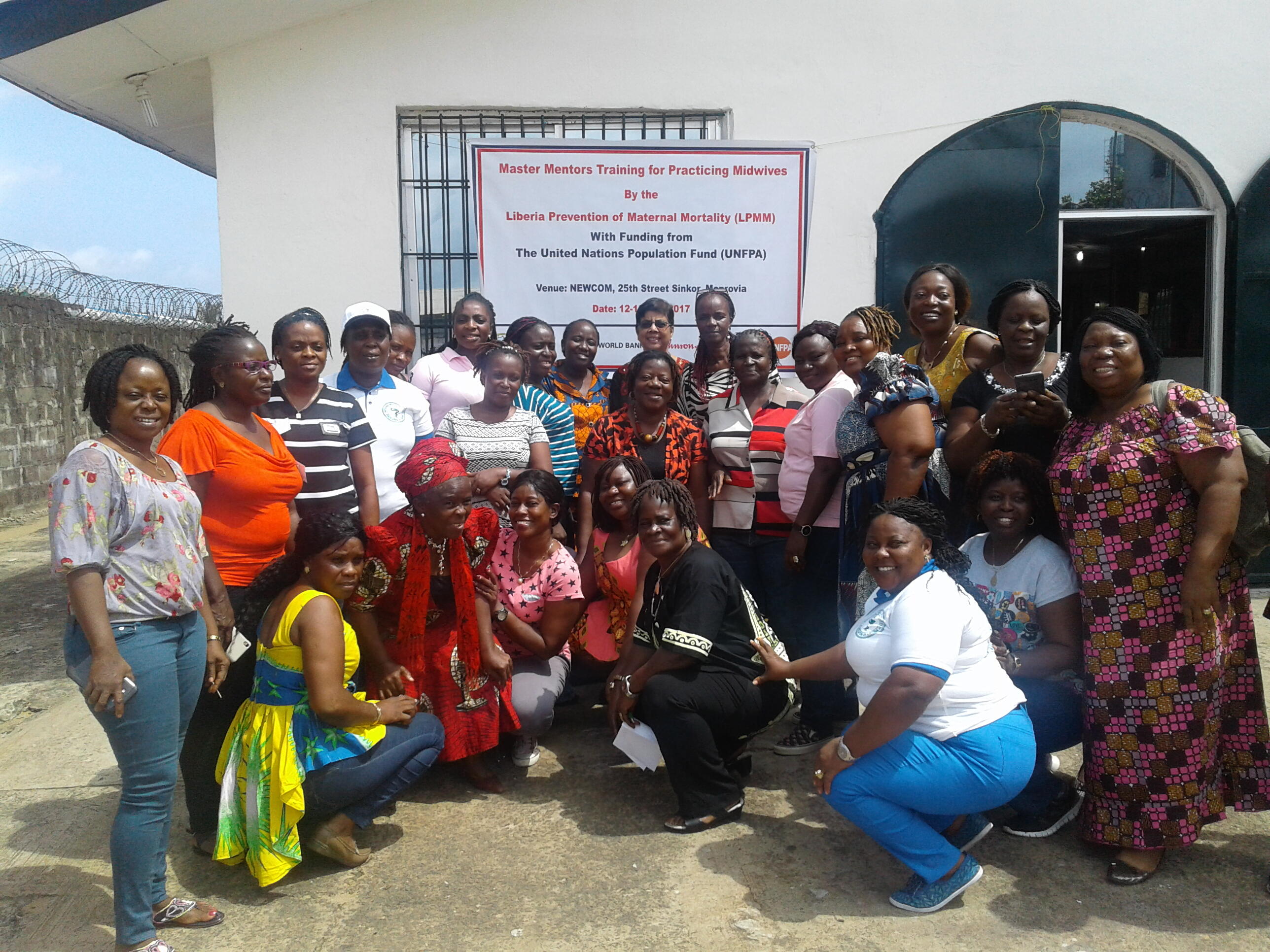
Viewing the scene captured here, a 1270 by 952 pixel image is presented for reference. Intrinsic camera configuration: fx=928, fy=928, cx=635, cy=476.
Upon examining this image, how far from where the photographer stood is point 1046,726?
3.05 meters

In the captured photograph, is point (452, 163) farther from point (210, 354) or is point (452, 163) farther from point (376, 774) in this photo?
point (376, 774)

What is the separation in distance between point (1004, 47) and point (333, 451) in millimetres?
4444

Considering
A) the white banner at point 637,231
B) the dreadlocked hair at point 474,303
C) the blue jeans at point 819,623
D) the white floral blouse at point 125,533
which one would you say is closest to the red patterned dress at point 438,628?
the white floral blouse at point 125,533

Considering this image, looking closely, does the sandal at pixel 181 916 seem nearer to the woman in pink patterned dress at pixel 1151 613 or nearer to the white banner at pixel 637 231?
the woman in pink patterned dress at pixel 1151 613

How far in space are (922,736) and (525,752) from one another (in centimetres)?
165

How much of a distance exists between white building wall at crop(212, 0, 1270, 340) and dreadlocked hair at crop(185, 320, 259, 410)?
2194 mm

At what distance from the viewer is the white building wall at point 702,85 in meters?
5.28

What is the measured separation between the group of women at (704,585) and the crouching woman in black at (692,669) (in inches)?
0.5

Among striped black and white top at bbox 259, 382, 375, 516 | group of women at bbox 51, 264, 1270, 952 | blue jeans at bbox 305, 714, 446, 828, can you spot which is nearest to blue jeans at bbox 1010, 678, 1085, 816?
group of women at bbox 51, 264, 1270, 952

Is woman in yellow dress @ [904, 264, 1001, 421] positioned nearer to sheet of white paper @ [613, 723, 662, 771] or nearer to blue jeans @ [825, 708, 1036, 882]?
blue jeans @ [825, 708, 1036, 882]

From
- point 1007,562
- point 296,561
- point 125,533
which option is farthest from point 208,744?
point 1007,562

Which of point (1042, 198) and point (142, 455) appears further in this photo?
point (1042, 198)

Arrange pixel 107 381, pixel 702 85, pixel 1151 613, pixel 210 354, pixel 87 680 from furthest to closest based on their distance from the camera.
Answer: pixel 702 85 → pixel 210 354 → pixel 1151 613 → pixel 107 381 → pixel 87 680

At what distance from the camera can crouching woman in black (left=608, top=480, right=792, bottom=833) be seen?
3.14m
